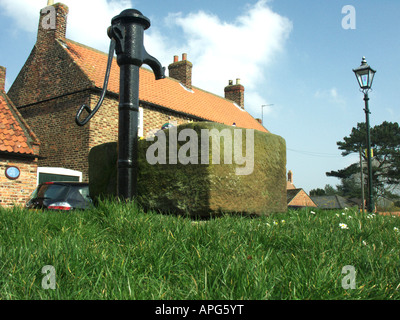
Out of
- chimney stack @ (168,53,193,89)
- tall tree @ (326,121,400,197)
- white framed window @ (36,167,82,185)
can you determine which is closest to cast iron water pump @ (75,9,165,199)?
white framed window @ (36,167,82,185)

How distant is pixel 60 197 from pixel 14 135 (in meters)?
6.10

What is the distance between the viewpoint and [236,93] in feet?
100

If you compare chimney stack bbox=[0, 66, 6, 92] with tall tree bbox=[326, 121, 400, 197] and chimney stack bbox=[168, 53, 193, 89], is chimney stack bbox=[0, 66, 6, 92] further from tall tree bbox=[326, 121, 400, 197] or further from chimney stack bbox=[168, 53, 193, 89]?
tall tree bbox=[326, 121, 400, 197]

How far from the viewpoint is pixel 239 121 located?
26.0m

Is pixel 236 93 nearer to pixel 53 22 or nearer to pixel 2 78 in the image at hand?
pixel 53 22

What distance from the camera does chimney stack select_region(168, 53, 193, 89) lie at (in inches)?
973

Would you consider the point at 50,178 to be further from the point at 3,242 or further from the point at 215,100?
the point at 215,100

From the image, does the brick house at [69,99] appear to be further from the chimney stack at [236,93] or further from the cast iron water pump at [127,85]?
the cast iron water pump at [127,85]

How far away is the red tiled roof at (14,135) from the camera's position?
1235cm

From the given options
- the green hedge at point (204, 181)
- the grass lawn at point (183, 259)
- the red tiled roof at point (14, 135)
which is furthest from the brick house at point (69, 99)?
the grass lawn at point (183, 259)

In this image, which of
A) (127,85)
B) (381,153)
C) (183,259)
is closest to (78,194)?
(127,85)

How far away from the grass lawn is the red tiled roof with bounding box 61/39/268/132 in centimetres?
1305

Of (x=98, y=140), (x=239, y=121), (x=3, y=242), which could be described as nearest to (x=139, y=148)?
(x=3, y=242)
